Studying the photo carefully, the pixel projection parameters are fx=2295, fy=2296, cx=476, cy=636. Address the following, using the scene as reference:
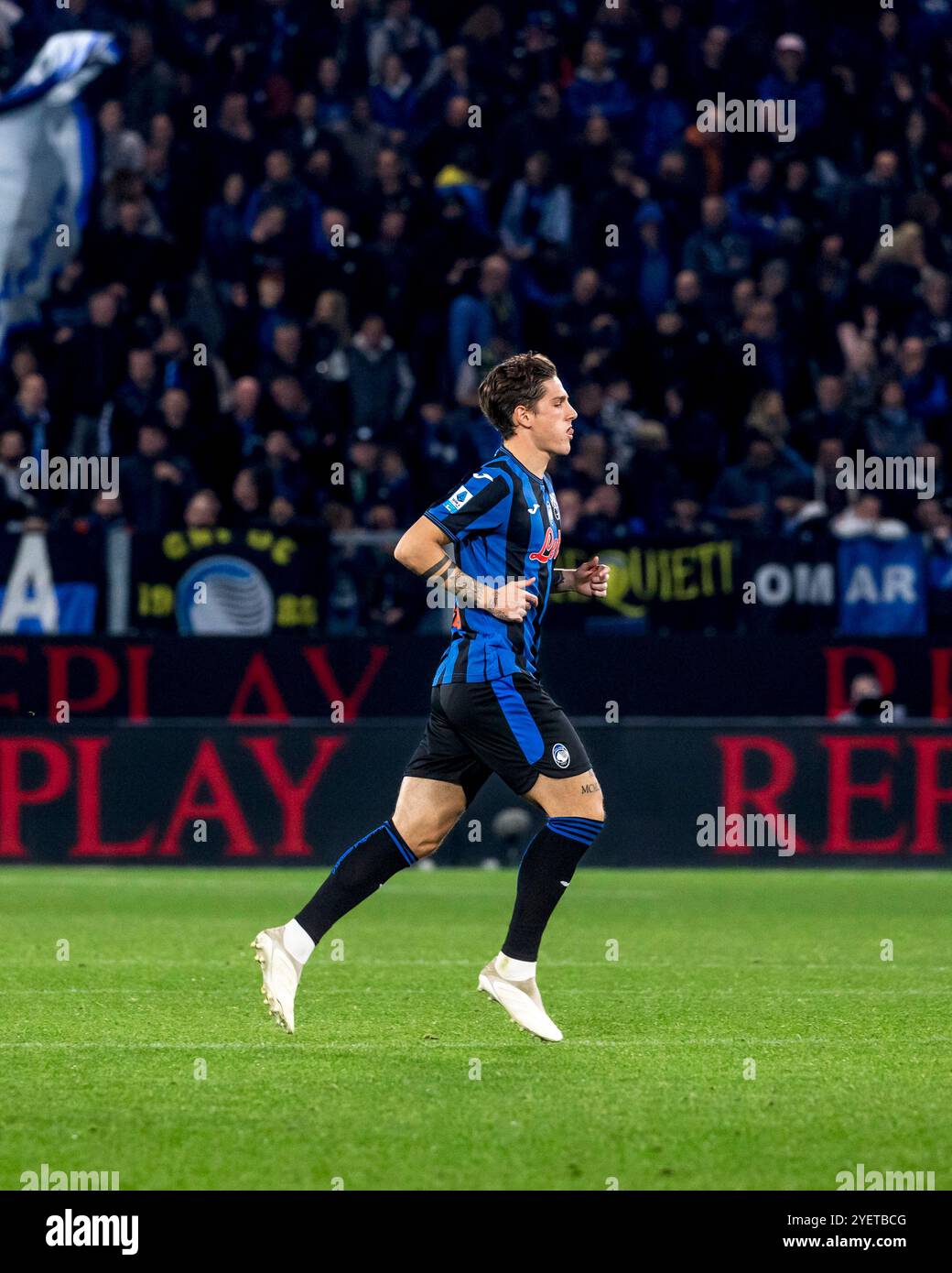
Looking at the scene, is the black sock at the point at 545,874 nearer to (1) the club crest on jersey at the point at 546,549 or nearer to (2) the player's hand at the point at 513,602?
(2) the player's hand at the point at 513,602

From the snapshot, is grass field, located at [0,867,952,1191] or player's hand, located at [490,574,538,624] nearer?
→ grass field, located at [0,867,952,1191]

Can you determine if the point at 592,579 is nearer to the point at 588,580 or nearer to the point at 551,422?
the point at 588,580

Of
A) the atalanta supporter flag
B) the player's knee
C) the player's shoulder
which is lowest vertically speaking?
the player's knee

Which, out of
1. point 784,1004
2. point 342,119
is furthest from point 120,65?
point 784,1004

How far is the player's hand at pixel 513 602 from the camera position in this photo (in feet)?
22.7

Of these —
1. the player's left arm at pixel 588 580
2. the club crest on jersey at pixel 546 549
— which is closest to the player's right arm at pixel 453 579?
the club crest on jersey at pixel 546 549

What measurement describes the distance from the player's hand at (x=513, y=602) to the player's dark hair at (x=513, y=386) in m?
0.58

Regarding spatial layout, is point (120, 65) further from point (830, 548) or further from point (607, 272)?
point (830, 548)

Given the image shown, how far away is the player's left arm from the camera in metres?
7.26

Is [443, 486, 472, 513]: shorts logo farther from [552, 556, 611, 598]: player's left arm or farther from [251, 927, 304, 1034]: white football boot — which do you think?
[251, 927, 304, 1034]: white football boot

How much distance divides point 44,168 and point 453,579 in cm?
1211

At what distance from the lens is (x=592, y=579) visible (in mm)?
7285

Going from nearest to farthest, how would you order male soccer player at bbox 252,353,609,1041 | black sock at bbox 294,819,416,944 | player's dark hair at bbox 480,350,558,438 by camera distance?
male soccer player at bbox 252,353,609,1041
black sock at bbox 294,819,416,944
player's dark hair at bbox 480,350,558,438

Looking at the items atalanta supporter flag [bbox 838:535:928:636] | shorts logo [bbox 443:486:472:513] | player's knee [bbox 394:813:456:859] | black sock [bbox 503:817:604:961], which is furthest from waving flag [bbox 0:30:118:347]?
black sock [bbox 503:817:604:961]
